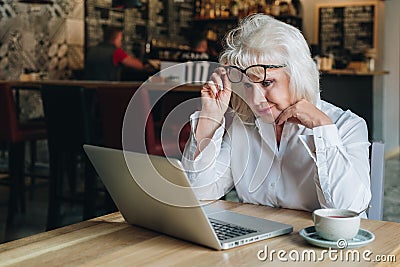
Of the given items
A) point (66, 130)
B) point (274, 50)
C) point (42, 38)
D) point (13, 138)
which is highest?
point (42, 38)

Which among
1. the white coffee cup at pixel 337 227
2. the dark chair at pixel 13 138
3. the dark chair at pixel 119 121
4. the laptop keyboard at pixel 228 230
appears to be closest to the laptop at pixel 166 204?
the laptop keyboard at pixel 228 230

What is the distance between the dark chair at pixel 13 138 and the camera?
4.42 metres

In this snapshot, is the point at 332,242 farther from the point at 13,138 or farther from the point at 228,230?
the point at 13,138

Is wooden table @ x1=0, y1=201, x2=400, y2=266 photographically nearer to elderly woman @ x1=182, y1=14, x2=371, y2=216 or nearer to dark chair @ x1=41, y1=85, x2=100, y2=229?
elderly woman @ x1=182, y1=14, x2=371, y2=216

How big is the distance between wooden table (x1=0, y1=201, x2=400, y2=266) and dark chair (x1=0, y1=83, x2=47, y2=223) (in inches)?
128

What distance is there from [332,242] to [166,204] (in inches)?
13.4

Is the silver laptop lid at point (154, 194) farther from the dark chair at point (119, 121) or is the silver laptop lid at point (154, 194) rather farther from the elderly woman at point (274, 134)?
the dark chair at point (119, 121)

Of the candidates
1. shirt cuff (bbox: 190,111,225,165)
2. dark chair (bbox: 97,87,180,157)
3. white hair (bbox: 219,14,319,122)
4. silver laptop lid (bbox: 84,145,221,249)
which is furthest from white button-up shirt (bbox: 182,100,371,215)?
dark chair (bbox: 97,87,180,157)

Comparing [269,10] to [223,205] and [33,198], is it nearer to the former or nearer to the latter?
[33,198]

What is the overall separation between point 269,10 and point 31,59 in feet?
12.4

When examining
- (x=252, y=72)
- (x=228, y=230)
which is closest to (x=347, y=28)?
(x=252, y=72)

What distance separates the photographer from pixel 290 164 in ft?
5.66

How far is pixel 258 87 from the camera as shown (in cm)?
164

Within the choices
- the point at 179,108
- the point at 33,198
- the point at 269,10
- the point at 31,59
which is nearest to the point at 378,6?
the point at 269,10
